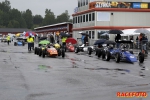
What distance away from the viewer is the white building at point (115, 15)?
164ft

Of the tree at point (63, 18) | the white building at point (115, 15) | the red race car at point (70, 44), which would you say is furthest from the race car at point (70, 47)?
the tree at point (63, 18)

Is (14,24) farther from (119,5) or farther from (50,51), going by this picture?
(50,51)

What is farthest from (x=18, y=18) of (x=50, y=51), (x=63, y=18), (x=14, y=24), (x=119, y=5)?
(x=50, y=51)

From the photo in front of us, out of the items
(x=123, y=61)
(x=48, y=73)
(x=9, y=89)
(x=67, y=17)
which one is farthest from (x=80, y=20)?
(x=67, y=17)

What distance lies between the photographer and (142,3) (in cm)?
5122

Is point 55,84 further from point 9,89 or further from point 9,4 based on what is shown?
point 9,4

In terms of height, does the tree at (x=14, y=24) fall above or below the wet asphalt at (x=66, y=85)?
above

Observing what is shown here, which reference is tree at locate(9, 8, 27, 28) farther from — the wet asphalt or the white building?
Result: the wet asphalt

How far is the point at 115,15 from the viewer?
5028 centimetres

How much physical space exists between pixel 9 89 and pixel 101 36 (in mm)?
40335

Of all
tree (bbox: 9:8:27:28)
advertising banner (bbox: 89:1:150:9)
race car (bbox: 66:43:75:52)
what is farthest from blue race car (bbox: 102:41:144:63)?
tree (bbox: 9:8:27:28)

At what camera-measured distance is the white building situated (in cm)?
4997

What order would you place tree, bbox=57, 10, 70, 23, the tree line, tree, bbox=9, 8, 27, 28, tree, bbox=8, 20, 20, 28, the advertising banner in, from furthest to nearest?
1. tree, bbox=57, 10, 70, 23
2. tree, bbox=9, 8, 27, 28
3. the tree line
4. tree, bbox=8, 20, 20, 28
5. the advertising banner

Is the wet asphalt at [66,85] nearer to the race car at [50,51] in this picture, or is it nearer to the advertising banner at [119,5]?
the race car at [50,51]
